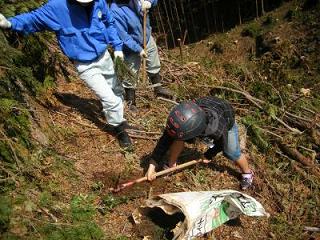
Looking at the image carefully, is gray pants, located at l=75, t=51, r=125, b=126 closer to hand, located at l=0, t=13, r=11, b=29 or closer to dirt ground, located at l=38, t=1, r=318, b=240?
dirt ground, located at l=38, t=1, r=318, b=240

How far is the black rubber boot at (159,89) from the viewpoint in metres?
6.29

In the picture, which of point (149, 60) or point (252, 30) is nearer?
point (149, 60)

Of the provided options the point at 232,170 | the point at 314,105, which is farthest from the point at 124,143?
the point at 314,105

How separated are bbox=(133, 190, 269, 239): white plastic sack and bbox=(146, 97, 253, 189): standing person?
49 centimetres

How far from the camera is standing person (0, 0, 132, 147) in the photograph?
429 cm

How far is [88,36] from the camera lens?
4.52 metres

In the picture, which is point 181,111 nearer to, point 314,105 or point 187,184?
point 187,184

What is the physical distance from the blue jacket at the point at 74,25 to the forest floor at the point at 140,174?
95 centimetres

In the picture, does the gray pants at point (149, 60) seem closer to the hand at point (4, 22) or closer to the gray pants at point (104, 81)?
the gray pants at point (104, 81)

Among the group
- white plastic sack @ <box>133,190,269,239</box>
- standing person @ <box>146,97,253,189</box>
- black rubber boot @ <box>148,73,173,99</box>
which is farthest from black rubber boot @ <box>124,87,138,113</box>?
white plastic sack @ <box>133,190,269,239</box>

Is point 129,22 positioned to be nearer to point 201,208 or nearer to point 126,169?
point 126,169

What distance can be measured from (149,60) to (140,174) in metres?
1.84

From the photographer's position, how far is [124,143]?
17.0 feet

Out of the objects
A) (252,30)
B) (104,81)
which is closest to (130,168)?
(104,81)
